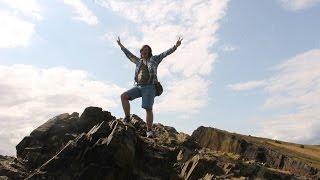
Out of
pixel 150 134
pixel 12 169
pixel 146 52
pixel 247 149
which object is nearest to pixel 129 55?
pixel 146 52

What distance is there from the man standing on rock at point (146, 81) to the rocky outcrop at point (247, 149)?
5681mm

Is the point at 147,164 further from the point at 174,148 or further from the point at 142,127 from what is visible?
the point at 142,127

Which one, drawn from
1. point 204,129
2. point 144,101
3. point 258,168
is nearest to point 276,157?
point 204,129

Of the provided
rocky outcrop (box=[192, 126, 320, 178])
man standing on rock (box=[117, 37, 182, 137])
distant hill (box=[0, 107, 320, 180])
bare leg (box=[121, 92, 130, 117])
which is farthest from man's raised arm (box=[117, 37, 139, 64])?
rocky outcrop (box=[192, 126, 320, 178])

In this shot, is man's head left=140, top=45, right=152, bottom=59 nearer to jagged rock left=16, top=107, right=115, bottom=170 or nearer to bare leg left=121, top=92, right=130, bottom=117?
bare leg left=121, top=92, right=130, bottom=117

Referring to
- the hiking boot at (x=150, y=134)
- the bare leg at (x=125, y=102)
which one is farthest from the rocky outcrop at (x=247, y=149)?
the bare leg at (x=125, y=102)

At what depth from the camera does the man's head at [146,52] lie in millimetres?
19719

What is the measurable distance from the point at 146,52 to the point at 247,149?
847 cm

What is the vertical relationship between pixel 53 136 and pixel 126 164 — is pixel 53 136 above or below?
above

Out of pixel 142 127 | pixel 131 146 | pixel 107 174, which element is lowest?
pixel 107 174

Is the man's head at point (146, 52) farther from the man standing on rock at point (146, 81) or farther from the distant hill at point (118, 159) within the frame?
the distant hill at point (118, 159)

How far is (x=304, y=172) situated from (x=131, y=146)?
9684mm

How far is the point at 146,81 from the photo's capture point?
19.5 m

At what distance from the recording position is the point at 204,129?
2506cm
